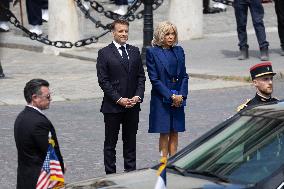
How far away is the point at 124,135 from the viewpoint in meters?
10.3

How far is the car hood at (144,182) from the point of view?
→ 6277mm

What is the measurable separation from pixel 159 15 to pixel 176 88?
53.8ft

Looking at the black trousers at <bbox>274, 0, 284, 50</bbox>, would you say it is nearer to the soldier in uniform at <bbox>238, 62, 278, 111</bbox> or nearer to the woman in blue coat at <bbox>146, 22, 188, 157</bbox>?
the woman in blue coat at <bbox>146, 22, 188, 157</bbox>

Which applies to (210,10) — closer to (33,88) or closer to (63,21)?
(63,21)

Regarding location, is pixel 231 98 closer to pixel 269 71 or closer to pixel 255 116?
pixel 269 71

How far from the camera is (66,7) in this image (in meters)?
20.9

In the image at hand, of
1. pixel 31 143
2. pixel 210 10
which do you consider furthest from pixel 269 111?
pixel 210 10

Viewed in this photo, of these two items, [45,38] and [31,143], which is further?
[45,38]

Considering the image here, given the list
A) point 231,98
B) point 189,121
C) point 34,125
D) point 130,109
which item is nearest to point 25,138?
point 34,125

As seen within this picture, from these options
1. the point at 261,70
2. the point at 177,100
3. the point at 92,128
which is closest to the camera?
the point at 261,70

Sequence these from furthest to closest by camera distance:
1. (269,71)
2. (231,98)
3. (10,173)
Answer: (231,98)
(10,173)
(269,71)

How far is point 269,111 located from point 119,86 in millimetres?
3335

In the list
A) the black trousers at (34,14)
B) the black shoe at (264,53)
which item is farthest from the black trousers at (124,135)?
the black trousers at (34,14)

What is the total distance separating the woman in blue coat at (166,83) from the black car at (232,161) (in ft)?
9.89
